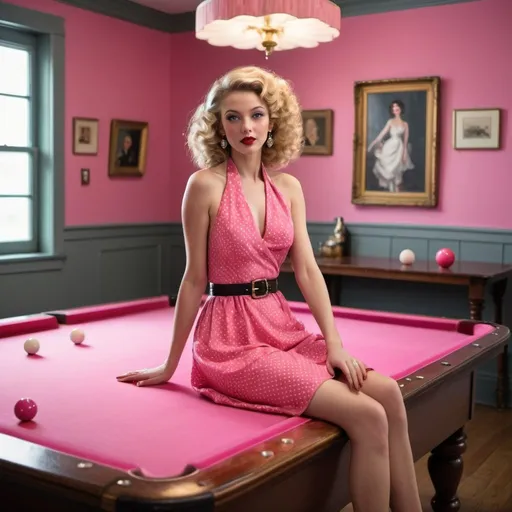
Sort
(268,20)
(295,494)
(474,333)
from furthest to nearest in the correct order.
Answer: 1. (268,20)
2. (474,333)
3. (295,494)

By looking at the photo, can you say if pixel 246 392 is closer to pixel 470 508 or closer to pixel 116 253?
pixel 470 508

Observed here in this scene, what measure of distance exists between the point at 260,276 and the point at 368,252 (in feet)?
11.0

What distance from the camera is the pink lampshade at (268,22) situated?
9.99 ft

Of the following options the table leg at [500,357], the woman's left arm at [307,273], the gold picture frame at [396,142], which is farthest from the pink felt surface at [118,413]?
the gold picture frame at [396,142]

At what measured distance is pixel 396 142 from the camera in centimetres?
536

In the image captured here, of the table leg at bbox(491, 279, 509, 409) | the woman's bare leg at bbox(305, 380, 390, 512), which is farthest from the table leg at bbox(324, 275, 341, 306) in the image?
the woman's bare leg at bbox(305, 380, 390, 512)

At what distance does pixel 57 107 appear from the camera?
5.32 m

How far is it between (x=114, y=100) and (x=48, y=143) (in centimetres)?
77

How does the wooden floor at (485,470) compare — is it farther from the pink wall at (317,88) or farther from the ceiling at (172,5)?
the ceiling at (172,5)

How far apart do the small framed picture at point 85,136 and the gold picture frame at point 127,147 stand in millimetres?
173

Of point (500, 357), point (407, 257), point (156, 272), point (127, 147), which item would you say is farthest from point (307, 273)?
point (156, 272)

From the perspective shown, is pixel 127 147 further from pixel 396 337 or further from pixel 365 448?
pixel 365 448

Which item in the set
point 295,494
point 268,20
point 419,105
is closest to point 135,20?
point 419,105

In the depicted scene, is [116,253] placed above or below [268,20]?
below
